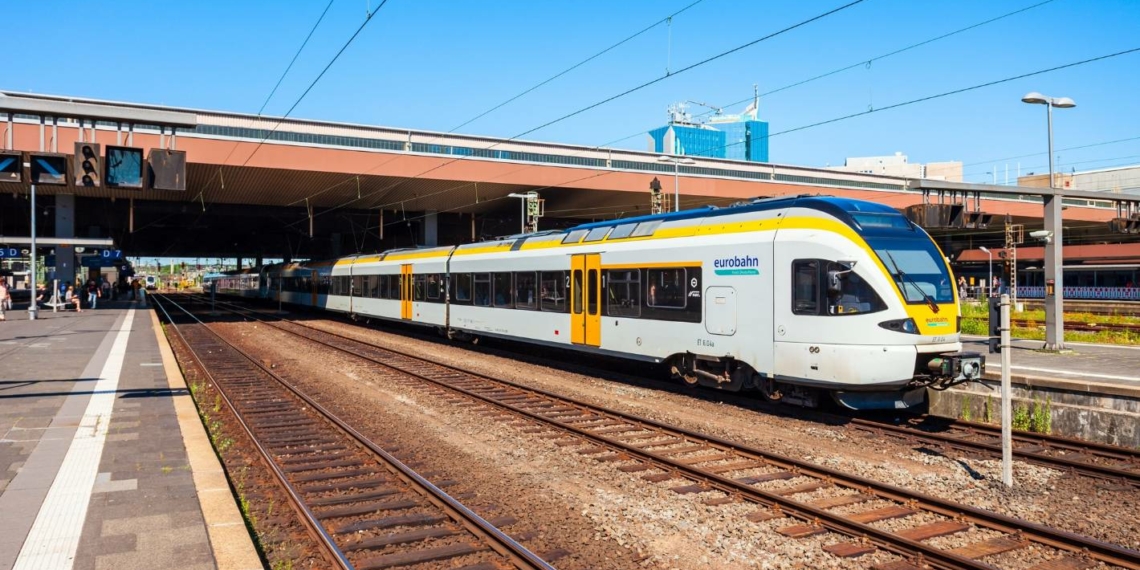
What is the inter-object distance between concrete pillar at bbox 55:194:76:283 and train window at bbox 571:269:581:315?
31155 millimetres

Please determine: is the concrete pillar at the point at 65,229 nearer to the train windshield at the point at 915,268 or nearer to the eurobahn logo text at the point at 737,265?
the eurobahn logo text at the point at 737,265

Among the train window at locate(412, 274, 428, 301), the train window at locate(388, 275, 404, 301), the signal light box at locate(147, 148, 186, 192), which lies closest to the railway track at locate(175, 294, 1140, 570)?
the signal light box at locate(147, 148, 186, 192)

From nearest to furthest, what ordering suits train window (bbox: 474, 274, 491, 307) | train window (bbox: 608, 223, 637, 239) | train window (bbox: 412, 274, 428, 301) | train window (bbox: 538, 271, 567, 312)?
train window (bbox: 608, 223, 637, 239) < train window (bbox: 538, 271, 567, 312) < train window (bbox: 474, 274, 491, 307) < train window (bbox: 412, 274, 428, 301)

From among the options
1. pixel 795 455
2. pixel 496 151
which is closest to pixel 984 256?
pixel 496 151

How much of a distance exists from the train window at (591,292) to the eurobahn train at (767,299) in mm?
22

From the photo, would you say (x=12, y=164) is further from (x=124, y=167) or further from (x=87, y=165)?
(x=124, y=167)

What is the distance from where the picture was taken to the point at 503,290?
19703mm

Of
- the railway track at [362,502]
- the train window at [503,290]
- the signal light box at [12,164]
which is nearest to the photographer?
the railway track at [362,502]

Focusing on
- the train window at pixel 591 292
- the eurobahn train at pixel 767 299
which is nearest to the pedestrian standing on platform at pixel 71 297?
the eurobahn train at pixel 767 299

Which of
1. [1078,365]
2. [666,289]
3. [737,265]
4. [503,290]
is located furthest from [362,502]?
[1078,365]

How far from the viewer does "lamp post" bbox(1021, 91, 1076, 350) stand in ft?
58.0

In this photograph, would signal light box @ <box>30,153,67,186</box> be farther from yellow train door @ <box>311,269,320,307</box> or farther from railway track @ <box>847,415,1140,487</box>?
yellow train door @ <box>311,269,320,307</box>

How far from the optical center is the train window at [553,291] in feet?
55.6

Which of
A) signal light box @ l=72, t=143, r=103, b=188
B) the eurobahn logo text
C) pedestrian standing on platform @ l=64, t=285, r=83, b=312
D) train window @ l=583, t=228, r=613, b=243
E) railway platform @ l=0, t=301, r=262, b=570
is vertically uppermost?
signal light box @ l=72, t=143, r=103, b=188
